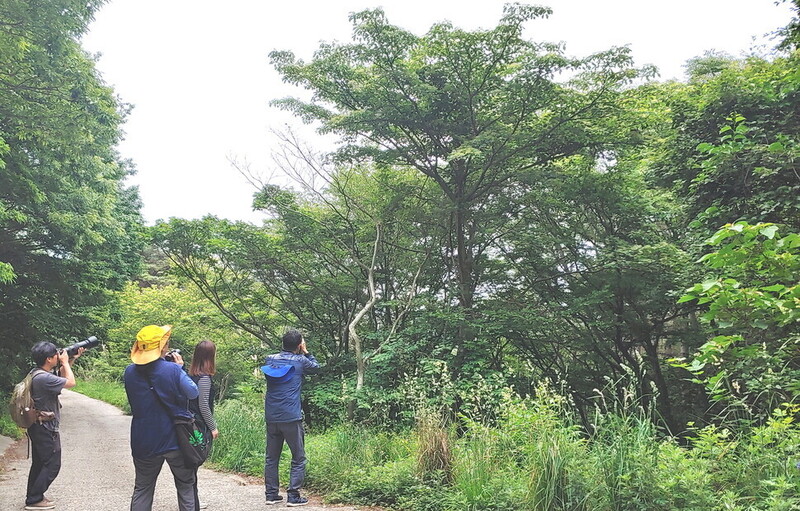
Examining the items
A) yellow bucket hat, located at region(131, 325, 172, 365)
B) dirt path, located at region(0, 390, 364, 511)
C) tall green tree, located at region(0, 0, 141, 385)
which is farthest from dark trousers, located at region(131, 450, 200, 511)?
tall green tree, located at region(0, 0, 141, 385)

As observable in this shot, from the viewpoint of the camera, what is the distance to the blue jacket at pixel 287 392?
4.95 metres

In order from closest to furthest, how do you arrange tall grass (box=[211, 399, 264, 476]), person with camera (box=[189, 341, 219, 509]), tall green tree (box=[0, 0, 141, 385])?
1. person with camera (box=[189, 341, 219, 509])
2. tall grass (box=[211, 399, 264, 476])
3. tall green tree (box=[0, 0, 141, 385])

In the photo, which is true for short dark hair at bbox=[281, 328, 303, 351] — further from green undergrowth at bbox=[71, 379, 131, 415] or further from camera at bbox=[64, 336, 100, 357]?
green undergrowth at bbox=[71, 379, 131, 415]

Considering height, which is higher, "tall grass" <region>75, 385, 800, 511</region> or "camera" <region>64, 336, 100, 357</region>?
"camera" <region>64, 336, 100, 357</region>

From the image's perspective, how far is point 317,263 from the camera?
39.9ft

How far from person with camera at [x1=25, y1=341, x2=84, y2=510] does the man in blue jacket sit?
184cm

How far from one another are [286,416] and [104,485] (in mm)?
3267

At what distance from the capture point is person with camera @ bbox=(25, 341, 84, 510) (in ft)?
16.1

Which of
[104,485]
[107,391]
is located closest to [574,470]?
[104,485]

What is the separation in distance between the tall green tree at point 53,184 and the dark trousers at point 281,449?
5.52m

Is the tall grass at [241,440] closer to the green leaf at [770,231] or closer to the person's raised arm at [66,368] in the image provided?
the person's raised arm at [66,368]

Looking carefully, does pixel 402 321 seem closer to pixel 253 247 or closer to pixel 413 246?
pixel 413 246

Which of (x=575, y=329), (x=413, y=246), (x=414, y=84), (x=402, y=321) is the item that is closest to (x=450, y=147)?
(x=414, y=84)

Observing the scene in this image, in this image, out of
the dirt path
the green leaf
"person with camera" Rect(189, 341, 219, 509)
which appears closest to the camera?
the green leaf
